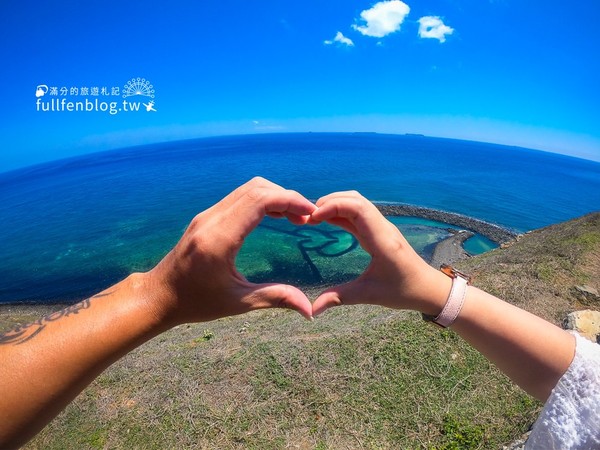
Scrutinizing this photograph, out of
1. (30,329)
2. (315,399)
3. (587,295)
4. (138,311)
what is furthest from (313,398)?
(587,295)

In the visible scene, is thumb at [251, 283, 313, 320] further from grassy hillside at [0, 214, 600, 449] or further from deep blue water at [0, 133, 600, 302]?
deep blue water at [0, 133, 600, 302]

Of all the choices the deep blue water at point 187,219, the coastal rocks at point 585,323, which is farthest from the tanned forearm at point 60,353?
the deep blue water at point 187,219

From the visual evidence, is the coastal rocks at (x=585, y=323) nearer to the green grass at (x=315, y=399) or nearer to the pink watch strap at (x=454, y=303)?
the green grass at (x=315, y=399)

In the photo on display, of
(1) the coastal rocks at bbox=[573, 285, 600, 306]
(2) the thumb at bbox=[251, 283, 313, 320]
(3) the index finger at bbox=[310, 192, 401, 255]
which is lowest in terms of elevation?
(1) the coastal rocks at bbox=[573, 285, 600, 306]

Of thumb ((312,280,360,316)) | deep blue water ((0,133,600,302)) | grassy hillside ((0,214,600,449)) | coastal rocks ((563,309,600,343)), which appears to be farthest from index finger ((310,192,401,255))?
deep blue water ((0,133,600,302))

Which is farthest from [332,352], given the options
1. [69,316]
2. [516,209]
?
[516,209]

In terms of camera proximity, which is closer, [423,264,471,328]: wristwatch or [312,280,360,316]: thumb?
[423,264,471,328]: wristwatch
